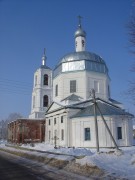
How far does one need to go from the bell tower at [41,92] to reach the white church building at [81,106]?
20cm

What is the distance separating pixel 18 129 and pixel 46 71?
1283cm

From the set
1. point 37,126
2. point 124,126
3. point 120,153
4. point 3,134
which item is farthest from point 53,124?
point 3,134

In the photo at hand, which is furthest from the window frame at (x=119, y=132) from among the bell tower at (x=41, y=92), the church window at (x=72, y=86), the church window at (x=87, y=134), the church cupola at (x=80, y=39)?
the bell tower at (x=41, y=92)

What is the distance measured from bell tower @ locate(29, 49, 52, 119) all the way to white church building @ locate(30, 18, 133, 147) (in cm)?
20

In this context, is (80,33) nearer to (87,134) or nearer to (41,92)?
(41,92)

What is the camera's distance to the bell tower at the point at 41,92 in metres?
45.6

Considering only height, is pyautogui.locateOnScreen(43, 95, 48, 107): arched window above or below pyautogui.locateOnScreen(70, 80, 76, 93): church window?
below

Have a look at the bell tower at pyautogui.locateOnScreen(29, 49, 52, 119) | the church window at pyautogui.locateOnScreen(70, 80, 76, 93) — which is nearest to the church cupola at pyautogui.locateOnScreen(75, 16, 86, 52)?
the church window at pyautogui.locateOnScreen(70, 80, 76, 93)

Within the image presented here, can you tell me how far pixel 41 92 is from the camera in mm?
45812

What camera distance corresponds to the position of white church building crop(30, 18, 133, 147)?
30641 mm

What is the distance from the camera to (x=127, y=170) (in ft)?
37.6

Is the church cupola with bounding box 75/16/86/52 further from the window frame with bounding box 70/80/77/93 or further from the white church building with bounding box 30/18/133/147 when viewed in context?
the window frame with bounding box 70/80/77/93

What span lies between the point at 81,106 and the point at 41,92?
44.2ft

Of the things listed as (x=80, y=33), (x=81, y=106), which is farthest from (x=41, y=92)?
(x=80, y=33)
